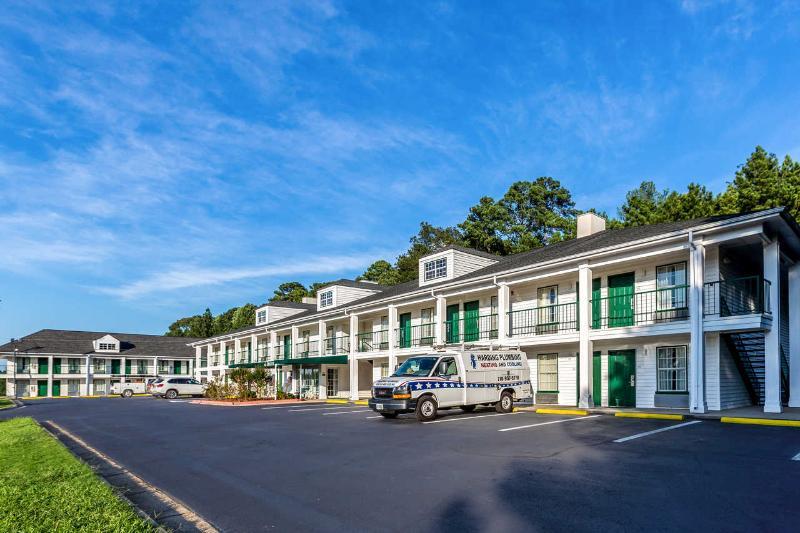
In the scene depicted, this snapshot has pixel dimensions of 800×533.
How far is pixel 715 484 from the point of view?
749 cm

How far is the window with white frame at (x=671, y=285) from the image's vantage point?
19.3 meters

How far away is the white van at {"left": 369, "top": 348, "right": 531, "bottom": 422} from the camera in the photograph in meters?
17.2

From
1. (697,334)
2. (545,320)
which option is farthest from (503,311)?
(697,334)

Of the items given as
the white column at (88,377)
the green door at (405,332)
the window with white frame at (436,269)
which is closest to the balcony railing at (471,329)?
the green door at (405,332)

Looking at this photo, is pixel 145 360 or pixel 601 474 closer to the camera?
pixel 601 474

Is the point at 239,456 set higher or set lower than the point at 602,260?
lower

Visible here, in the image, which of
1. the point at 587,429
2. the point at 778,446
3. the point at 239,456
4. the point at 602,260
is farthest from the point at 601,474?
Answer: the point at 602,260

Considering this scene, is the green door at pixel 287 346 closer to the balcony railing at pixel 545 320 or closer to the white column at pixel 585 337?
the balcony railing at pixel 545 320

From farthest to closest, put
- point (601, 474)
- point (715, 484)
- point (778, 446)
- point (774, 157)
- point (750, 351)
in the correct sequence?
1. point (774, 157)
2. point (750, 351)
3. point (778, 446)
4. point (601, 474)
5. point (715, 484)

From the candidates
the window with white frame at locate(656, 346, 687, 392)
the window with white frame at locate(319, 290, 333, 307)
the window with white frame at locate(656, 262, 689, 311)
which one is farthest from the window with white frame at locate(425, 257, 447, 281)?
the window with white frame at locate(656, 346, 687, 392)

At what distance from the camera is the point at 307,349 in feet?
130

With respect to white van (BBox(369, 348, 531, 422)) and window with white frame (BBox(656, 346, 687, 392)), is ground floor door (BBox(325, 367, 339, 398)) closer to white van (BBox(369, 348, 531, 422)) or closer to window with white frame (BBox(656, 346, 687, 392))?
white van (BBox(369, 348, 531, 422))

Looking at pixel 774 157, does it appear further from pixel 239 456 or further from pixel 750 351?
pixel 239 456

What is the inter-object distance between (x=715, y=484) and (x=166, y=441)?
11499 mm
